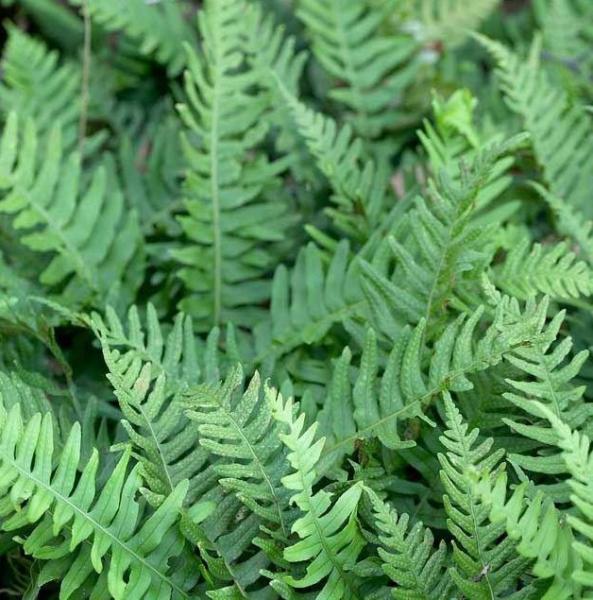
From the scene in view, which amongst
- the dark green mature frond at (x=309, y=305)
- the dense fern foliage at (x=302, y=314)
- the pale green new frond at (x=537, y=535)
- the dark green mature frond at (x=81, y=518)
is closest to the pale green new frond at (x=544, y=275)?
the dense fern foliage at (x=302, y=314)

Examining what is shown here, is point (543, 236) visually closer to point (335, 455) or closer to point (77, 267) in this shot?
point (335, 455)

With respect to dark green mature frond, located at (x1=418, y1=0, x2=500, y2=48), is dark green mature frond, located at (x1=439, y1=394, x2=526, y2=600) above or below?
below

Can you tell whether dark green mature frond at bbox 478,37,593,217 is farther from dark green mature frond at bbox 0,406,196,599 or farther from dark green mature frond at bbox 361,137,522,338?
dark green mature frond at bbox 0,406,196,599

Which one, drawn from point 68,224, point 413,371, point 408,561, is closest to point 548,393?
point 413,371

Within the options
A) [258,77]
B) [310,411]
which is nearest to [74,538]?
[310,411]

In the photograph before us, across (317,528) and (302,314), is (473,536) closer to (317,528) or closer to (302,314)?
(317,528)

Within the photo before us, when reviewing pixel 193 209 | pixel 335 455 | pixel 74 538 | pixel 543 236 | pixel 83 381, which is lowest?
pixel 83 381

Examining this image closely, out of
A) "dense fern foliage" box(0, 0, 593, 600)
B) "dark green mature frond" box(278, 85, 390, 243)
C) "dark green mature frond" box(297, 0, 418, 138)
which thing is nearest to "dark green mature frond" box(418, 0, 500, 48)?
"dense fern foliage" box(0, 0, 593, 600)
